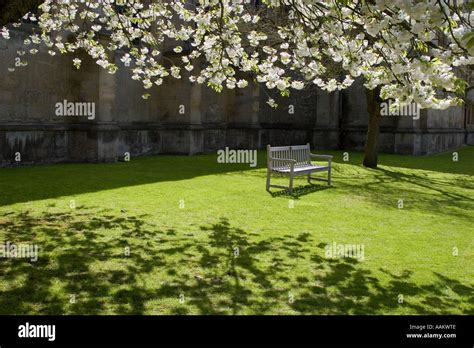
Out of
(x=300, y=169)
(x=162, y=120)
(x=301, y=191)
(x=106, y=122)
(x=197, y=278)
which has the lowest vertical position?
(x=197, y=278)

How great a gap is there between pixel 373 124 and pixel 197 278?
13737mm

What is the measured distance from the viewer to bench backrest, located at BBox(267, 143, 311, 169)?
12.8 m

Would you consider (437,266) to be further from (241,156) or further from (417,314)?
(241,156)

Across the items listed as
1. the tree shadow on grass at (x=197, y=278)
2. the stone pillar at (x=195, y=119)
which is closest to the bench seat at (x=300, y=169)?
the tree shadow on grass at (x=197, y=278)

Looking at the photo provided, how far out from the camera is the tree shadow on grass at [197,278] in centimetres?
521

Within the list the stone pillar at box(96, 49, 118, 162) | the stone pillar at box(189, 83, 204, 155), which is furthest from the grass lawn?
the stone pillar at box(189, 83, 204, 155)

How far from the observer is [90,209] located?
991 cm

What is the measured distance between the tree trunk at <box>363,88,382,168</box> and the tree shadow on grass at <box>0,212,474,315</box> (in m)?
11.0

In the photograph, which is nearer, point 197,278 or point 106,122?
point 197,278

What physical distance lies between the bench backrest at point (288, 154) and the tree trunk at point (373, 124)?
5.01 m

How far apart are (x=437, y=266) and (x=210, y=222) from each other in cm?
371

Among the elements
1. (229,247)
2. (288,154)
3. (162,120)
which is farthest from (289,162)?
(162,120)

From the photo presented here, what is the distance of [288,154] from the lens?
1345 cm

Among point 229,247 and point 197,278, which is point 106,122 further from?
point 197,278
